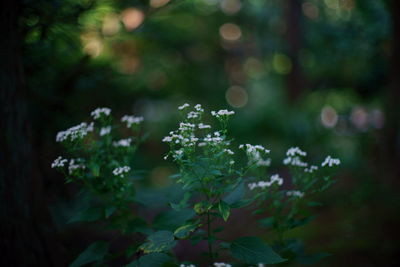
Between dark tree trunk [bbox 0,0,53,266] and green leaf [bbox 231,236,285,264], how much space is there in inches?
50.5

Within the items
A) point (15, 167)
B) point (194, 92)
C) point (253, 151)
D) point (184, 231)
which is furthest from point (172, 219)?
point (194, 92)

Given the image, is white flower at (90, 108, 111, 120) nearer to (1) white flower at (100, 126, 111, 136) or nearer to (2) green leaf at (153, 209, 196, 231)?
(1) white flower at (100, 126, 111, 136)

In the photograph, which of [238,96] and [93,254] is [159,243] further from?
[238,96]

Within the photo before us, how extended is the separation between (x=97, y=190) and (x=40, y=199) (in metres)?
0.63

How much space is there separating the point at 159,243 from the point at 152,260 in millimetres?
116

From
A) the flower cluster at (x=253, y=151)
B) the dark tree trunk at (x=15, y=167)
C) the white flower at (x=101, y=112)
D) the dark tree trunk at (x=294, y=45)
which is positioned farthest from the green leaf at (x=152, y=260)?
the dark tree trunk at (x=294, y=45)

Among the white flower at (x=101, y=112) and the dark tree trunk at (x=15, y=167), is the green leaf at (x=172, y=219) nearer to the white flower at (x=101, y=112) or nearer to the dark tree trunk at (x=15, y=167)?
the white flower at (x=101, y=112)

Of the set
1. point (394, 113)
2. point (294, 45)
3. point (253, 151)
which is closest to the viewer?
point (253, 151)

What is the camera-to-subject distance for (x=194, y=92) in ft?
28.8

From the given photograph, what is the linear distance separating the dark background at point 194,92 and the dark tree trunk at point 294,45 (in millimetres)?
26

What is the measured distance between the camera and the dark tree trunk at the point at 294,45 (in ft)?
28.1

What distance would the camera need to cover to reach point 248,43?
12938 millimetres

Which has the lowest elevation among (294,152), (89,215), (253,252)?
(253,252)

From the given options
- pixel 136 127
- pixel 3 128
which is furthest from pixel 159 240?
pixel 3 128
